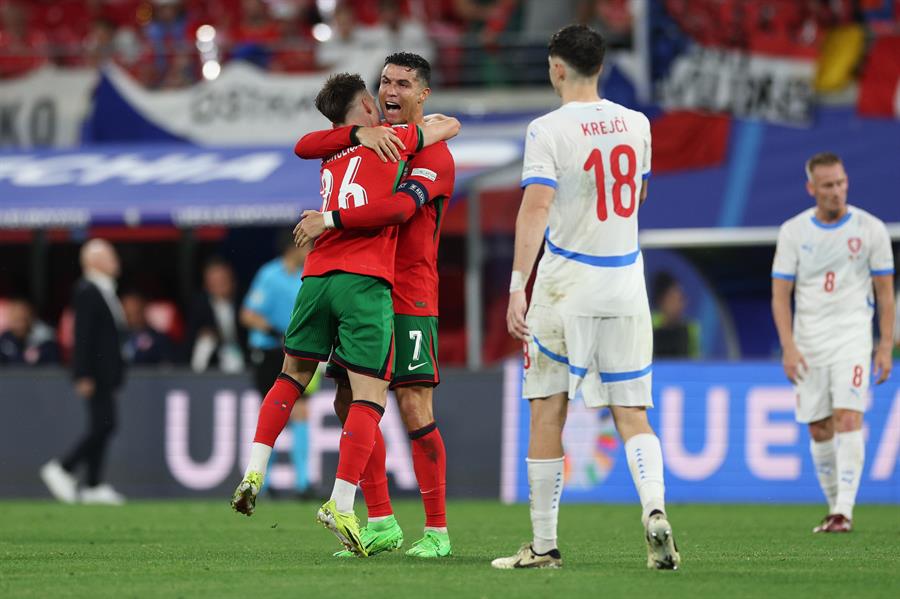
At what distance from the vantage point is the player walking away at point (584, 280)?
7.00 m

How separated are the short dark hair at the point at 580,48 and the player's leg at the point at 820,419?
397 centimetres

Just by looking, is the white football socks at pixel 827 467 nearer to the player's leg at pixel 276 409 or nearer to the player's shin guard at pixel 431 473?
the player's shin guard at pixel 431 473

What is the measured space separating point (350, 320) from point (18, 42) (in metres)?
15.2

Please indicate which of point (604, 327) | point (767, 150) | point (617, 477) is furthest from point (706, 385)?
point (604, 327)

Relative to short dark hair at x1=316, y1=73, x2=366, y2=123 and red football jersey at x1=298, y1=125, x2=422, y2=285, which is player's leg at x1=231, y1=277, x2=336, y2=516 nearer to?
red football jersey at x1=298, y1=125, x2=422, y2=285

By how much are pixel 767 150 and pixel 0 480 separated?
8340 mm

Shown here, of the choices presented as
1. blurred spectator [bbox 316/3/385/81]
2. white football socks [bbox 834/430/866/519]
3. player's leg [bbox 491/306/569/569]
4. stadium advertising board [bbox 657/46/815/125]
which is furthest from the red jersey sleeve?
blurred spectator [bbox 316/3/385/81]

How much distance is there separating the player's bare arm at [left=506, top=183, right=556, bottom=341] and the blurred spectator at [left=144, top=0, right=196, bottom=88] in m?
12.8

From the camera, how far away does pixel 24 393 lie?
620 inches

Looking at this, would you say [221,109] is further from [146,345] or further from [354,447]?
[354,447]

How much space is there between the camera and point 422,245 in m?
7.98

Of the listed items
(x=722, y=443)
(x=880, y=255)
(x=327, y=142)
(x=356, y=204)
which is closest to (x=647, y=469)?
(x=356, y=204)

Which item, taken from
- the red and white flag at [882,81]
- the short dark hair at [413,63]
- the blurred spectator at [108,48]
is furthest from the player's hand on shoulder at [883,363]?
the blurred spectator at [108,48]

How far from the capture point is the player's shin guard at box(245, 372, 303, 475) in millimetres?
7618
